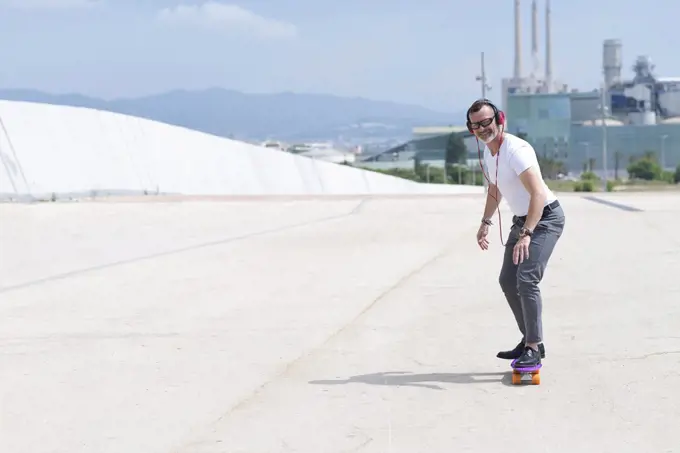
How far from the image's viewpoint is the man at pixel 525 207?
660cm

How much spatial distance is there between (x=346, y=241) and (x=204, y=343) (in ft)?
30.6

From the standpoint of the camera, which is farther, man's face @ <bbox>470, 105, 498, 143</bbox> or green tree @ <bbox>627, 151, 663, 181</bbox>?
green tree @ <bbox>627, 151, 663, 181</bbox>

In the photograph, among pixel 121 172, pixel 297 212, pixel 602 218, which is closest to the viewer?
pixel 602 218

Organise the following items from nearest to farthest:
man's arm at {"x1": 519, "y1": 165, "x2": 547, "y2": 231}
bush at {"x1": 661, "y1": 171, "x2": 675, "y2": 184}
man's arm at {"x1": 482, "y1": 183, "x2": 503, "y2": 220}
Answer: man's arm at {"x1": 519, "y1": 165, "x2": 547, "y2": 231} → man's arm at {"x1": 482, "y1": 183, "x2": 503, "y2": 220} → bush at {"x1": 661, "y1": 171, "x2": 675, "y2": 184}

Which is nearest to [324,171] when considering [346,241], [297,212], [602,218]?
[297,212]

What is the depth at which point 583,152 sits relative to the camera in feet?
527

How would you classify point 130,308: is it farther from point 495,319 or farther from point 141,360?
point 495,319

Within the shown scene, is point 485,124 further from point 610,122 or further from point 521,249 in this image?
point 610,122

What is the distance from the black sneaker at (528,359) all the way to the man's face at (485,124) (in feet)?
4.16

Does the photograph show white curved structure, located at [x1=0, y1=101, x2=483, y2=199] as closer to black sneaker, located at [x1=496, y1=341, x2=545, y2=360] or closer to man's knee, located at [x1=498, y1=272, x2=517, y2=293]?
black sneaker, located at [x1=496, y1=341, x2=545, y2=360]

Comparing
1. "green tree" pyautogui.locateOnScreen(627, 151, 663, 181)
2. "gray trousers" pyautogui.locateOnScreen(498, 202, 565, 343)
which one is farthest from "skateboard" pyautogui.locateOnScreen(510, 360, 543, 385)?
"green tree" pyautogui.locateOnScreen(627, 151, 663, 181)

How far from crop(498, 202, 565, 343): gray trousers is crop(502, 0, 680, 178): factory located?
141 meters

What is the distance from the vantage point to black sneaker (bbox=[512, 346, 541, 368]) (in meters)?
6.63

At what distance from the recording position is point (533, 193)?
6.57 meters
